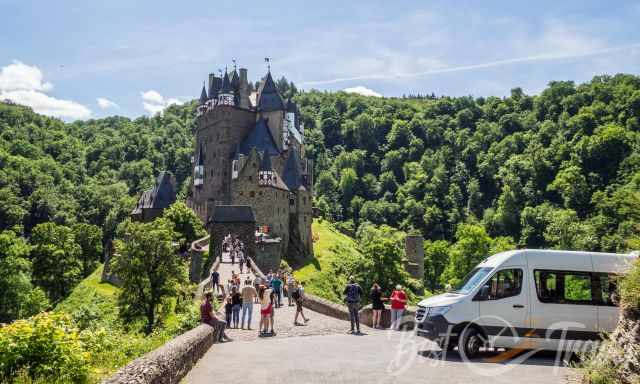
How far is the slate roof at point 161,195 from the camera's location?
69.2 meters

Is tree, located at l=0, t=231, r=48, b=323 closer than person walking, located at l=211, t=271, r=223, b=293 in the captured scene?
No

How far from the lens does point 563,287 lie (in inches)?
552

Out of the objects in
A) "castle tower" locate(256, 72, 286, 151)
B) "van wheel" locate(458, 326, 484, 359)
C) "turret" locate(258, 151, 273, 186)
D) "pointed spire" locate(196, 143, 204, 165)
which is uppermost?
"castle tower" locate(256, 72, 286, 151)

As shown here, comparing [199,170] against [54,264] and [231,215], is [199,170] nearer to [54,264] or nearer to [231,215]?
[54,264]

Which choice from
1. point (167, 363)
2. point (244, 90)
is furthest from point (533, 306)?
point (244, 90)

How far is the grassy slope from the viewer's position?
59.4 metres

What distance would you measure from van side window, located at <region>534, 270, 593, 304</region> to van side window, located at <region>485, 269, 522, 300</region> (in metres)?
0.46

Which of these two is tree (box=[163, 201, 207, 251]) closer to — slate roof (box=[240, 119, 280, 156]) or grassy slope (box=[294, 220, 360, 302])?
grassy slope (box=[294, 220, 360, 302])

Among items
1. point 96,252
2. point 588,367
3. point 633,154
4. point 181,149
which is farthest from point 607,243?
point 181,149

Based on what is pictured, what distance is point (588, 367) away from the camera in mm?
10398

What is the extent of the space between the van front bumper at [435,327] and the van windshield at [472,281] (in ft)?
3.05

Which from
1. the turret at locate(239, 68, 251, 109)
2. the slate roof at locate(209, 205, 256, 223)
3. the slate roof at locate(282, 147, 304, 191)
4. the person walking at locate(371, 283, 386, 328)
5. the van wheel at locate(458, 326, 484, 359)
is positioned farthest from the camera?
the turret at locate(239, 68, 251, 109)

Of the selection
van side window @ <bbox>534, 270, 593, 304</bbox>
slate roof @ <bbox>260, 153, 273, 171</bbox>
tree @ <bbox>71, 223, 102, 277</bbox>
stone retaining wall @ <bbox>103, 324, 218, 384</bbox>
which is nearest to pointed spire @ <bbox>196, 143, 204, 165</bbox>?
slate roof @ <bbox>260, 153, 273, 171</bbox>

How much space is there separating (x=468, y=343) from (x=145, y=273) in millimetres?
26312
